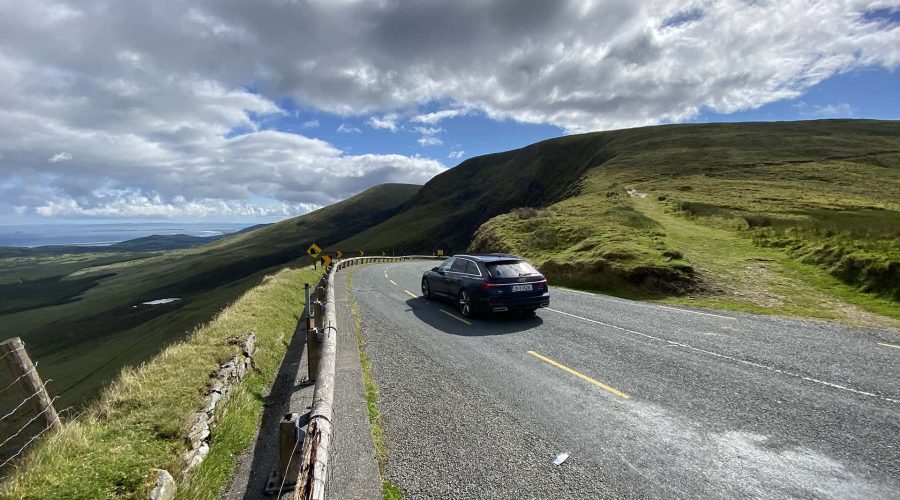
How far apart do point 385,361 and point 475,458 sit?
4.15 meters

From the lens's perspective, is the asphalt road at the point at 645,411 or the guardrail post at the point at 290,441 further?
the asphalt road at the point at 645,411

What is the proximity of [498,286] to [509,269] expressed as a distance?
2.76 ft

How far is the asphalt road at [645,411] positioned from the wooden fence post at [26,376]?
4195 mm

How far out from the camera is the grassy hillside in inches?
2048

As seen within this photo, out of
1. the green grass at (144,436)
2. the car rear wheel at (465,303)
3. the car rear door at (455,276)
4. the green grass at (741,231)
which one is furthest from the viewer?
the green grass at (741,231)

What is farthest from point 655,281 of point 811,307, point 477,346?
point 477,346

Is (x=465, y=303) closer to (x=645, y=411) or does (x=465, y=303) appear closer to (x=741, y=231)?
(x=645, y=411)

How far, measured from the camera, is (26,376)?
16.5 feet

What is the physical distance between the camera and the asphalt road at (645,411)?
14.2ft

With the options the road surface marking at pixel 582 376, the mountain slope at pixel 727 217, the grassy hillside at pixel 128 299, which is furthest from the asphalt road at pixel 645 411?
the grassy hillside at pixel 128 299

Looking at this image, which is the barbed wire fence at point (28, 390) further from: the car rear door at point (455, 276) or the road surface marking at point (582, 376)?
the car rear door at point (455, 276)

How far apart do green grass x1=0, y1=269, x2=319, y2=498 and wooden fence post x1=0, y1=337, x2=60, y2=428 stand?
316 mm

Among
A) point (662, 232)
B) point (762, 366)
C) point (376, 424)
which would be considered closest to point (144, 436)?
point (376, 424)

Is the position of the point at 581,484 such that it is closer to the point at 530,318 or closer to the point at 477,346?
the point at 477,346
